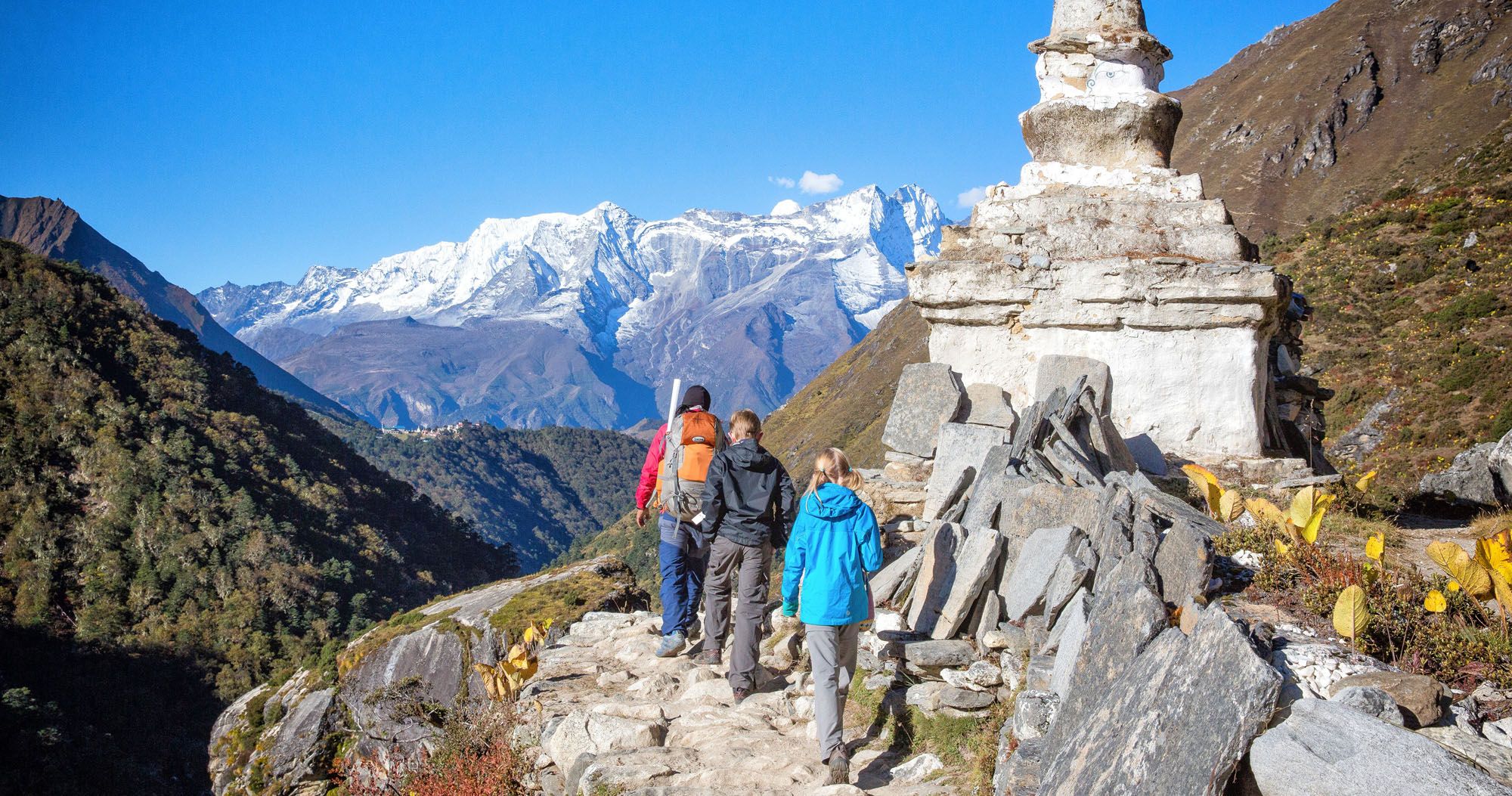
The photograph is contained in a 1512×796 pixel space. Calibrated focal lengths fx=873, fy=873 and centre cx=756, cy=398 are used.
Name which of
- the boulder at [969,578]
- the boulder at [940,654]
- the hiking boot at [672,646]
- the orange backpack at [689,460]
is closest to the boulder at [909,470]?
the orange backpack at [689,460]

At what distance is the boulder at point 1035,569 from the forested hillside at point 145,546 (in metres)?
41.8

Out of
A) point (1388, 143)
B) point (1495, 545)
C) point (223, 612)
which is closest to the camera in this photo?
point (1495, 545)

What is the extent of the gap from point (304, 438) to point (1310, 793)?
3172 inches

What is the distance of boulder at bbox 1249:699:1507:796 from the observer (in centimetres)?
254

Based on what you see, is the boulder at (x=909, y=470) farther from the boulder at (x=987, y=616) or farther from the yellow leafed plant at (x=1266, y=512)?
the yellow leafed plant at (x=1266, y=512)

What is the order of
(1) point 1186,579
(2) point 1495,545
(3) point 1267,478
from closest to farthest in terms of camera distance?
(2) point 1495,545 → (1) point 1186,579 → (3) point 1267,478

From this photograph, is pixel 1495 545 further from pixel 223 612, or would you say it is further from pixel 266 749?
pixel 223 612

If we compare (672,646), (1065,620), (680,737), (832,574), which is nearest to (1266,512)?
(1065,620)

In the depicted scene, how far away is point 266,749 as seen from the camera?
559 inches

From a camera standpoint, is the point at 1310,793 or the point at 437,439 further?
the point at 437,439

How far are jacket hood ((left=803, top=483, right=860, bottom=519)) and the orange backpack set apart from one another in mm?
1581

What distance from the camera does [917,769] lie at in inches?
176

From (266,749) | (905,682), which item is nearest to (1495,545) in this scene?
(905,682)

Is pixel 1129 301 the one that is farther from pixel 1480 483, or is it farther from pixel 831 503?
pixel 1480 483
